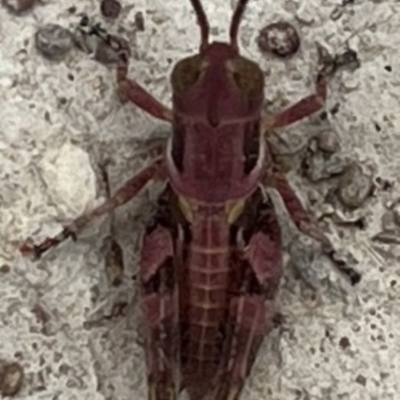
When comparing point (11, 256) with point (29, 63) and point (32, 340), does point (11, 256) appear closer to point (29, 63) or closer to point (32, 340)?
point (32, 340)

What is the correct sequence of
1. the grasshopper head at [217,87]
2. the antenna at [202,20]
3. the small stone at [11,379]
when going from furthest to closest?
the small stone at [11,379] → the antenna at [202,20] → the grasshopper head at [217,87]

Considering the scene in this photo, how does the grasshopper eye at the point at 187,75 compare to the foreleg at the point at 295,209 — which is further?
the foreleg at the point at 295,209

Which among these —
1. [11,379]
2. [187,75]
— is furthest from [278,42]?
[11,379]

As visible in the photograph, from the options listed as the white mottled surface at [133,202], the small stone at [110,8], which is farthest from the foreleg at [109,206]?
the small stone at [110,8]

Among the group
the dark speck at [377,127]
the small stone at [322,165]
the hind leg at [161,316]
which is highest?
the dark speck at [377,127]

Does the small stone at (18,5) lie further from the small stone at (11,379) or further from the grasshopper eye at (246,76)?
the small stone at (11,379)

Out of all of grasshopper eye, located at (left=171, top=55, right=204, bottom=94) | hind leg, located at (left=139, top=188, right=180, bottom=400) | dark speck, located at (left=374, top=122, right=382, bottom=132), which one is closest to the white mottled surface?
dark speck, located at (left=374, top=122, right=382, bottom=132)

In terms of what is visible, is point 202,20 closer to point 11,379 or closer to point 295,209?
point 295,209
